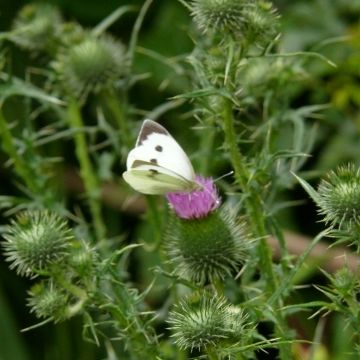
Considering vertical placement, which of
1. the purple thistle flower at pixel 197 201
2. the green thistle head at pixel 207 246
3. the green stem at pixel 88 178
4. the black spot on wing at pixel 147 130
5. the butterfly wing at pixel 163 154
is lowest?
the green stem at pixel 88 178

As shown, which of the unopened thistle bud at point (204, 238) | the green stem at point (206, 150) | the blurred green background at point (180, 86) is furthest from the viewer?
the blurred green background at point (180, 86)

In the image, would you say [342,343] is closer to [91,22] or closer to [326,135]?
[326,135]

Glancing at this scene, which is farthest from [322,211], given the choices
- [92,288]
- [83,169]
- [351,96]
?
[351,96]

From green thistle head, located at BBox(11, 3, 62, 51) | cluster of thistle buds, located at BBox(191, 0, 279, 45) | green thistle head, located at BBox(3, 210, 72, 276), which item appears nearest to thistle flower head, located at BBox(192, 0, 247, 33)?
cluster of thistle buds, located at BBox(191, 0, 279, 45)

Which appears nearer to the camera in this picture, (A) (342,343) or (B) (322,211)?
(B) (322,211)

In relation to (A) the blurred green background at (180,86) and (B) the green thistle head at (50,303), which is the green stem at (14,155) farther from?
(A) the blurred green background at (180,86)

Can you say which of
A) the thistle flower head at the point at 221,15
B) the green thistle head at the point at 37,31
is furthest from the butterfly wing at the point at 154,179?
the green thistle head at the point at 37,31
